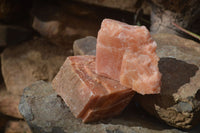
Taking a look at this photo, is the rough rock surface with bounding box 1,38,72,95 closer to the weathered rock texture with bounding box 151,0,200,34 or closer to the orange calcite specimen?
the weathered rock texture with bounding box 151,0,200,34

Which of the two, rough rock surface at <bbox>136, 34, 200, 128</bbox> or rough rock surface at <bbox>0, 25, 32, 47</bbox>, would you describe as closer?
rough rock surface at <bbox>136, 34, 200, 128</bbox>

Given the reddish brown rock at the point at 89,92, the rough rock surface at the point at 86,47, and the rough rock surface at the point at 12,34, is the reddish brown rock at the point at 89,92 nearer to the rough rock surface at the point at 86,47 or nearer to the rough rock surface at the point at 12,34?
the rough rock surface at the point at 86,47

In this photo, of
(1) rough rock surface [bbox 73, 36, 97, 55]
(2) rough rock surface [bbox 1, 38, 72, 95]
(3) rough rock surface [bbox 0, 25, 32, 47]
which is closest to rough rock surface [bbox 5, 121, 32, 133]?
(2) rough rock surface [bbox 1, 38, 72, 95]

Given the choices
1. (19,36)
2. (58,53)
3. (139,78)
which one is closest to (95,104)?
(139,78)

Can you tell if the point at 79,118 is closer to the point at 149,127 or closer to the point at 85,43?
the point at 149,127

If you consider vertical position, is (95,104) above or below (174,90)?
below

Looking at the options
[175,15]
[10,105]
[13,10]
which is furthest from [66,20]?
[175,15]
